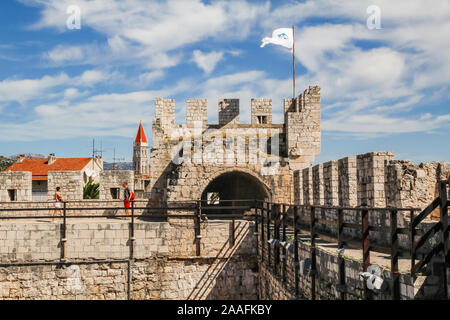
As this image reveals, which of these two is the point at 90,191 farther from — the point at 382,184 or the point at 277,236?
the point at 382,184

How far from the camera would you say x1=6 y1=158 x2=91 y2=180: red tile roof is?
4228 centimetres

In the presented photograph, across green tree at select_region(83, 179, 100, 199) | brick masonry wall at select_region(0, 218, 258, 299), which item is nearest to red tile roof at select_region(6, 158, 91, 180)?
green tree at select_region(83, 179, 100, 199)

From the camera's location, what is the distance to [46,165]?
4406 cm

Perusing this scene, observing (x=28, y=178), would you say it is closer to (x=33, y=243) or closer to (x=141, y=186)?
(x=33, y=243)

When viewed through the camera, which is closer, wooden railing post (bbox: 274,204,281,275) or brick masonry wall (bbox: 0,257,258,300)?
wooden railing post (bbox: 274,204,281,275)

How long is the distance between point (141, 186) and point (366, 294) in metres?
31.2

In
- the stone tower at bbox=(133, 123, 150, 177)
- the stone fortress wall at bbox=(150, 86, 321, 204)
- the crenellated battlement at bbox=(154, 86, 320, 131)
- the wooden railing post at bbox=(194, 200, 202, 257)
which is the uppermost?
the stone tower at bbox=(133, 123, 150, 177)

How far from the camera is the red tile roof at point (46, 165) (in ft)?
139

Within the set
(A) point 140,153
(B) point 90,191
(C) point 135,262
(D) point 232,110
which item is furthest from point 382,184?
(A) point 140,153

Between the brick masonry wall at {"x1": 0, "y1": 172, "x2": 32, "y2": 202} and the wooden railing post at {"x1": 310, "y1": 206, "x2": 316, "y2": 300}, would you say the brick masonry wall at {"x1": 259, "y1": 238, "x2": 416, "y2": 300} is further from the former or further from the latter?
the brick masonry wall at {"x1": 0, "y1": 172, "x2": 32, "y2": 202}

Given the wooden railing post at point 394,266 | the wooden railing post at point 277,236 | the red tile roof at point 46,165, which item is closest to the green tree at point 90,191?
the red tile roof at point 46,165

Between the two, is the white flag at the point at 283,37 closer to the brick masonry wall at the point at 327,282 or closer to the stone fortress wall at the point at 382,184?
the stone fortress wall at the point at 382,184

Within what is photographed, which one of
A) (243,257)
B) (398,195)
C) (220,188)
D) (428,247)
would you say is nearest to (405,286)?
(428,247)

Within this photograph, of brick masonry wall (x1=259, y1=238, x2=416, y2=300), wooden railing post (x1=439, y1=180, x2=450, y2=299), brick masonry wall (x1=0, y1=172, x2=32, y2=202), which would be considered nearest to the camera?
wooden railing post (x1=439, y1=180, x2=450, y2=299)
